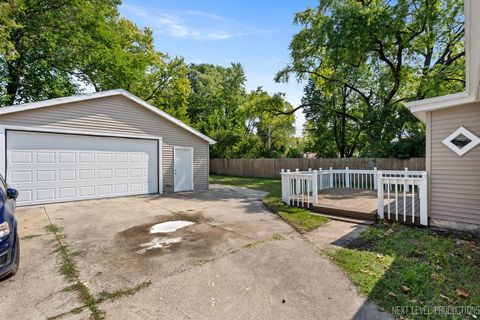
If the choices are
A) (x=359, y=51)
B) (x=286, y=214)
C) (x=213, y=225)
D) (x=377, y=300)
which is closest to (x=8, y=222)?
(x=213, y=225)

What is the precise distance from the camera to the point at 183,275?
3.28 meters

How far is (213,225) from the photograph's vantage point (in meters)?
5.71

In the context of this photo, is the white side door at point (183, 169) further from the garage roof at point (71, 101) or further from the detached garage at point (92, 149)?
the garage roof at point (71, 101)

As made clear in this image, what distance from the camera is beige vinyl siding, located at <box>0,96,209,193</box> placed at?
25.7 ft

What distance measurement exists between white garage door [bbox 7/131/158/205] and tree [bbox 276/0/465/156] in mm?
11950

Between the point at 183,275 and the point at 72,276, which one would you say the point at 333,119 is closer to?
the point at 183,275

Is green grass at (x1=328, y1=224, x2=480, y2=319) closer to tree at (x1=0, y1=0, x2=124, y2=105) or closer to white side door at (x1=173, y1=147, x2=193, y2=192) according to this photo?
white side door at (x1=173, y1=147, x2=193, y2=192)

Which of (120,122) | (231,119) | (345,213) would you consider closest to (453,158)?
(345,213)

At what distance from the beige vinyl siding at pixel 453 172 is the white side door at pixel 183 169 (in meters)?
9.02

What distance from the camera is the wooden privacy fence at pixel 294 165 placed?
1282cm

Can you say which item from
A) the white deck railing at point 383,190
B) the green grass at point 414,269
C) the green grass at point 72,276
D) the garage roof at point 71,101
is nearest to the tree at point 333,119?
the white deck railing at point 383,190

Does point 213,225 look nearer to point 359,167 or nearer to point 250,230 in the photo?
point 250,230

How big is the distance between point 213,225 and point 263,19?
955 centimetres

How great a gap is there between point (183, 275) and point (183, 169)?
844 centimetres
